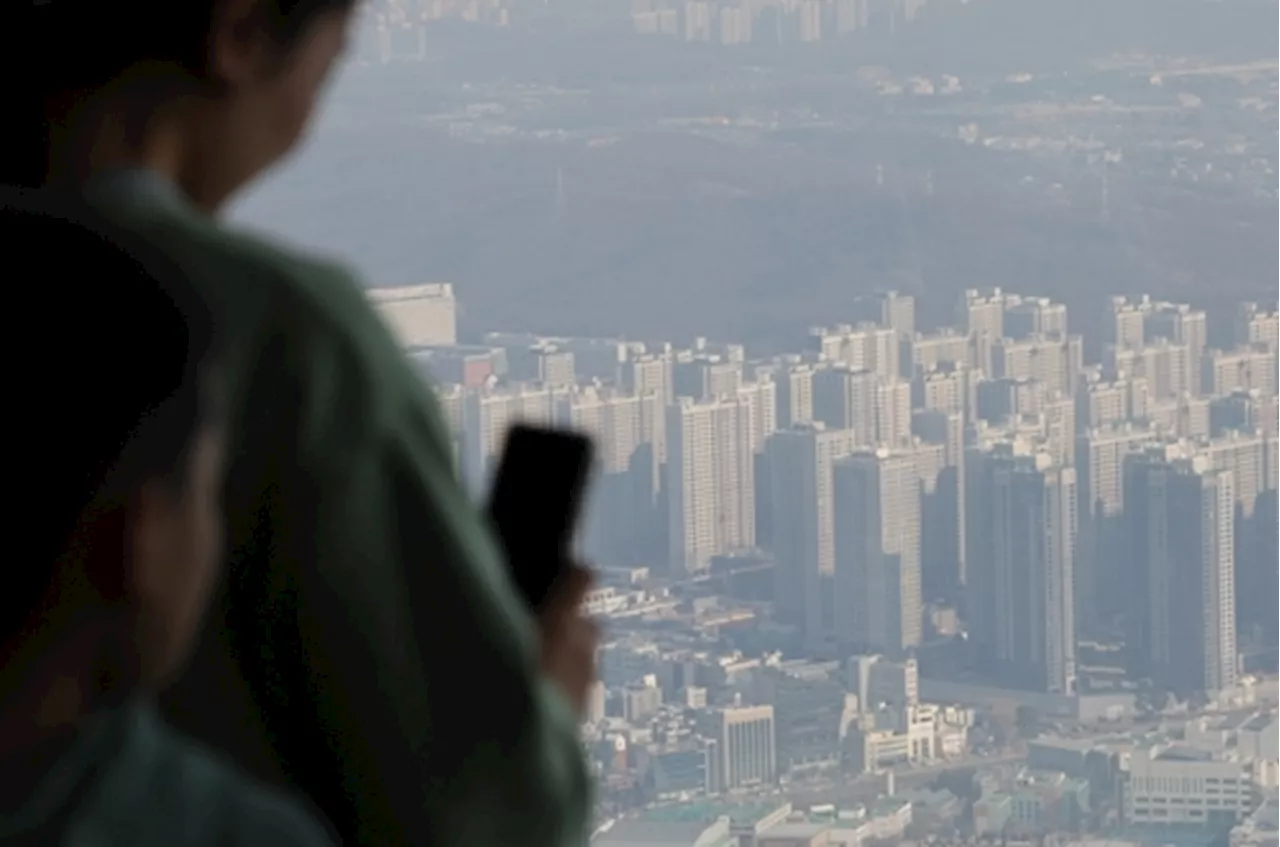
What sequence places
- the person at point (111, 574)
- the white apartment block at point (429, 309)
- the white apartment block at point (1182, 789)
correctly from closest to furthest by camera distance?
the person at point (111, 574) < the white apartment block at point (429, 309) < the white apartment block at point (1182, 789)

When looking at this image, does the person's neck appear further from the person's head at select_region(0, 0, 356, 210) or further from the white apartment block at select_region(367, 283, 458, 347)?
the white apartment block at select_region(367, 283, 458, 347)

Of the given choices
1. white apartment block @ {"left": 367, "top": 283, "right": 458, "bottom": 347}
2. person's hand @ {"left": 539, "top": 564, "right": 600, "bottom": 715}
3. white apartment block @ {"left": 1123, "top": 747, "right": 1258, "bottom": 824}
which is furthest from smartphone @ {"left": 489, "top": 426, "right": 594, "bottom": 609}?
white apartment block @ {"left": 1123, "top": 747, "right": 1258, "bottom": 824}

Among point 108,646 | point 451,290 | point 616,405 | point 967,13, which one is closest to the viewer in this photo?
point 108,646

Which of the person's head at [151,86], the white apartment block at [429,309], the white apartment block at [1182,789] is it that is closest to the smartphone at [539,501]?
the person's head at [151,86]

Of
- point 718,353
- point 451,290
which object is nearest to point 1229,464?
point 718,353

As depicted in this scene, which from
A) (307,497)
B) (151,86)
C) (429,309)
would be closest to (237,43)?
(151,86)

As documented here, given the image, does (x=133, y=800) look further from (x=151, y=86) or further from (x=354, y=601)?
(x=151, y=86)

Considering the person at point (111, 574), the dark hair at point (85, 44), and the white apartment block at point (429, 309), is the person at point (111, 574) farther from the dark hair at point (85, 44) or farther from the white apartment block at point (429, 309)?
the white apartment block at point (429, 309)

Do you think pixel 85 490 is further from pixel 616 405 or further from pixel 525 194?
pixel 525 194
